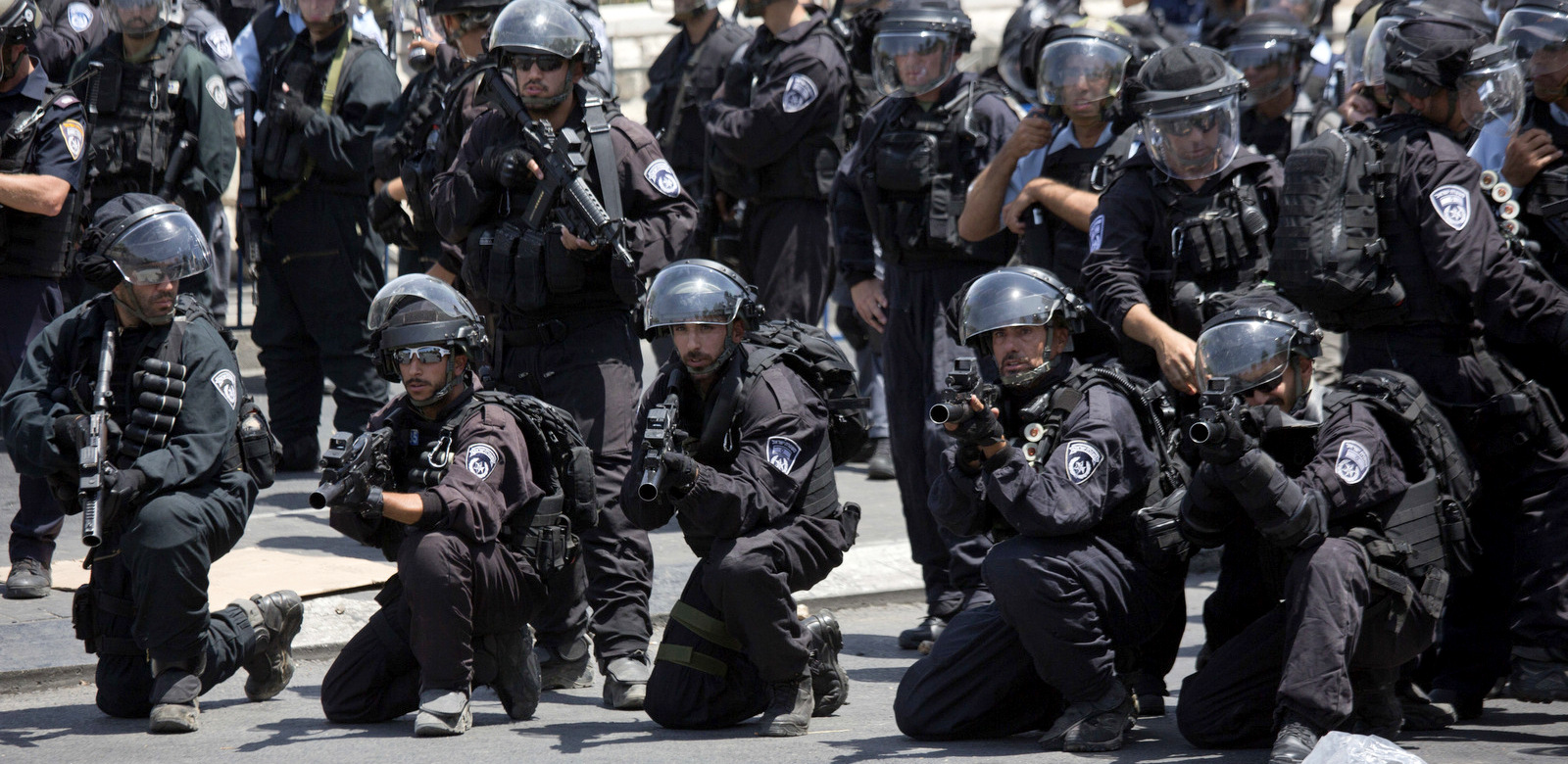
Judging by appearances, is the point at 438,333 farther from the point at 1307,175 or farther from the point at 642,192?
the point at 1307,175

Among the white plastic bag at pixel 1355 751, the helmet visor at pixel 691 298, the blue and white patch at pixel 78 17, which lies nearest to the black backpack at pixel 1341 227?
the white plastic bag at pixel 1355 751

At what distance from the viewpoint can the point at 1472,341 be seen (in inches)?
211

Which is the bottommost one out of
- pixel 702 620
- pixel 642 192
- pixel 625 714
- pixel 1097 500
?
pixel 625 714

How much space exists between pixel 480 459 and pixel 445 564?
353mm

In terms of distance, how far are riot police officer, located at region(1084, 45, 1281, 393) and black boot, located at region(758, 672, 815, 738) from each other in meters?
1.55

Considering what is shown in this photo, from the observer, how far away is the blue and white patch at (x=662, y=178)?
6.27m

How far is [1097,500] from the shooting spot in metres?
4.92

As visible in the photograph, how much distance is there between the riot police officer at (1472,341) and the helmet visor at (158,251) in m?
3.73

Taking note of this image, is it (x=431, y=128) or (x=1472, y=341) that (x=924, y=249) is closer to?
(x=1472, y=341)

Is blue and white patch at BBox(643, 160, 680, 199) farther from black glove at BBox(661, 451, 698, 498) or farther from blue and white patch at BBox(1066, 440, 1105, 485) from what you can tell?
blue and white patch at BBox(1066, 440, 1105, 485)

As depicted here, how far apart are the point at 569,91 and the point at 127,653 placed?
97.3 inches

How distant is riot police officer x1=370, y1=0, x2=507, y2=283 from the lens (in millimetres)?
7051

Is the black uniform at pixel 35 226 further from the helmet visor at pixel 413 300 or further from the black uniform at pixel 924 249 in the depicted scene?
the black uniform at pixel 924 249

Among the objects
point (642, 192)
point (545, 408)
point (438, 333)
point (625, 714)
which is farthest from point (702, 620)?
point (642, 192)
